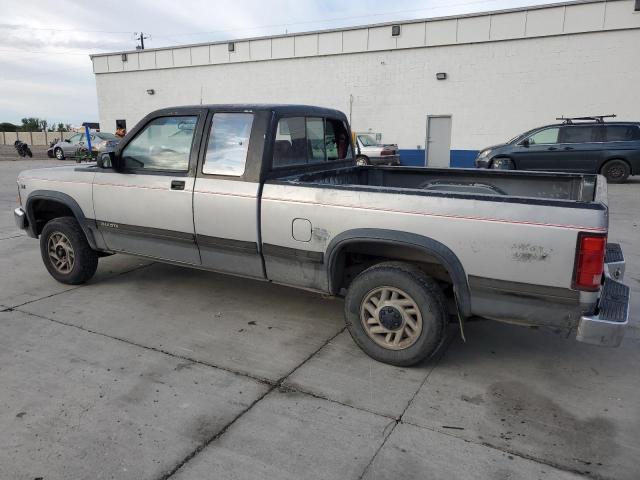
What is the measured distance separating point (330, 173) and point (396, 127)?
16.1 meters

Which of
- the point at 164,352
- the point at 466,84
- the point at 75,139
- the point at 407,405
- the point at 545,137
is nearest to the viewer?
the point at 407,405

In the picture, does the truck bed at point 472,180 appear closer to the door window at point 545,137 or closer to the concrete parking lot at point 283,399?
the concrete parking lot at point 283,399

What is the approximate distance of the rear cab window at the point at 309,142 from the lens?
4.13 metres

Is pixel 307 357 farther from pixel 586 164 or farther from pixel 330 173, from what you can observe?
pixel 586 164

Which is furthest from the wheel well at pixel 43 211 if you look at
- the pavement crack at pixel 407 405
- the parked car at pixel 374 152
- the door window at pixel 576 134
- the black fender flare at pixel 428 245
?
the door window at pixel 576 134

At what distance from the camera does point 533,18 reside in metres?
16.6

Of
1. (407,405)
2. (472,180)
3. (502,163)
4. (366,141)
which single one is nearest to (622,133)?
(502,163)

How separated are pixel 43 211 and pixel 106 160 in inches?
53.1

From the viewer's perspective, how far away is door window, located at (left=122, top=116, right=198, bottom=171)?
14.0 ft

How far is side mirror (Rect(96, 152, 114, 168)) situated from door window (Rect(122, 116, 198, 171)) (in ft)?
0.37

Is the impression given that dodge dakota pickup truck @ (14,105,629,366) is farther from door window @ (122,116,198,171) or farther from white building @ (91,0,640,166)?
white building @ (91,0,640,166)

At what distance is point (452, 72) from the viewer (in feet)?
60.1

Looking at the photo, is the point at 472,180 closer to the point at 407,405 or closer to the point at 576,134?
the point at 407,405

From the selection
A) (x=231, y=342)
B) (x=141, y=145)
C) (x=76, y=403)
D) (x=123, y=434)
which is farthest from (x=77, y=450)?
(x=141, y=145)
